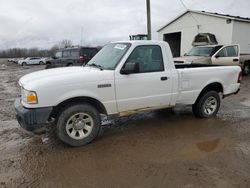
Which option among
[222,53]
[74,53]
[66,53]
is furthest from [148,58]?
[66,53]

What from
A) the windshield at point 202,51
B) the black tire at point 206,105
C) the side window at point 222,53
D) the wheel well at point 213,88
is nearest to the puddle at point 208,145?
the black tire at point 206,105

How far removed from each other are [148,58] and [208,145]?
2.12 meters

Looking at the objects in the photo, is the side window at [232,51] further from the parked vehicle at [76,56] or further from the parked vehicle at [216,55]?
the parked vehicle at [76,56]

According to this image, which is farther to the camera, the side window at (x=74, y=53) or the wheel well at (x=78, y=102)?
the side window at (x=74, y=53)

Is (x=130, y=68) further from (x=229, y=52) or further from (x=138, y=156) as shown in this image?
(x=229, y=52)

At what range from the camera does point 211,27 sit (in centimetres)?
1895

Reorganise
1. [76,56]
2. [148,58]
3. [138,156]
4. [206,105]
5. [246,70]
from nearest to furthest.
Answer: [138,156]
[148,58]
[206,105]
[246,70]
[76,56]

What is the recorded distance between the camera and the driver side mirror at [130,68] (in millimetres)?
4344

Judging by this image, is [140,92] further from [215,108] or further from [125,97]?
[215,108]

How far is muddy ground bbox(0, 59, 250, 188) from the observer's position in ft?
10.8

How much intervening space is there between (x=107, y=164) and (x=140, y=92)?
5.48 feet

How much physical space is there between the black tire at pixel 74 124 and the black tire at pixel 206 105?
282 cm

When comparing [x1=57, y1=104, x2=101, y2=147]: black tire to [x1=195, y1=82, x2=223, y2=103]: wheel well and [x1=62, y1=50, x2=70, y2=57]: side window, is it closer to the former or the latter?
[x1=195, y1=82, x2=223, y2=103]: wheel well

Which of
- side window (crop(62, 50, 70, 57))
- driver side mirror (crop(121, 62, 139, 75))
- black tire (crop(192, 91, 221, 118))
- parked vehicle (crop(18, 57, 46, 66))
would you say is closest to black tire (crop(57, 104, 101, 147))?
driver side mirror (crop(121, 62, 139, 75))
